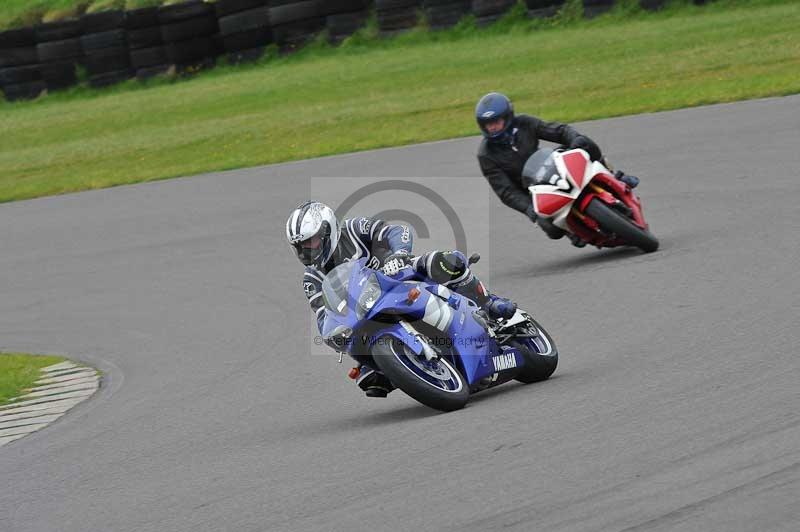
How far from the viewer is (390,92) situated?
25797mm

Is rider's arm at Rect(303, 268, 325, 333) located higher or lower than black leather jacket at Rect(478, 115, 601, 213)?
higher

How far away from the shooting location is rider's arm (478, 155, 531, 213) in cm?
1163

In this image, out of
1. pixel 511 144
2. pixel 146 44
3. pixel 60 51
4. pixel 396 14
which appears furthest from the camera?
pixel 60 51

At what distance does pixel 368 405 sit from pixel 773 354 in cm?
248

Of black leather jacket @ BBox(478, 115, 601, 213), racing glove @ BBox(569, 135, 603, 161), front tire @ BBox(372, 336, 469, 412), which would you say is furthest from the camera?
black leather jacket @ BBox(478, 115, 601, 213)

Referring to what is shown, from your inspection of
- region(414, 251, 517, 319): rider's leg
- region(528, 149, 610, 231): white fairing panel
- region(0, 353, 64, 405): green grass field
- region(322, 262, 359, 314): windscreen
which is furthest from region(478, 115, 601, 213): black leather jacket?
region(322, 262, 359, 314): windscreen

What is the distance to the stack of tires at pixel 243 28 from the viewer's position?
96.7 ft

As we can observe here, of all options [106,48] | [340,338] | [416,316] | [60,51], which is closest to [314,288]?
[340,338]

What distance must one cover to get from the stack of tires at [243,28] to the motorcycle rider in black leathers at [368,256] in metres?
22.5

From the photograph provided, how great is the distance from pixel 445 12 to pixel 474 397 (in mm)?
22286

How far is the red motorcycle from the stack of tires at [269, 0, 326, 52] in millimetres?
19643

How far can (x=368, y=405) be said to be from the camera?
26.7ft

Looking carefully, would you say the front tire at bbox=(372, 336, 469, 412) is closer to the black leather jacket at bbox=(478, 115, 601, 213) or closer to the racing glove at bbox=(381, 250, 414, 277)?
the racing glove at bbox=(381, 250, 414, 277)

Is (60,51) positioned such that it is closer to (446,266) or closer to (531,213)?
(531,213)
